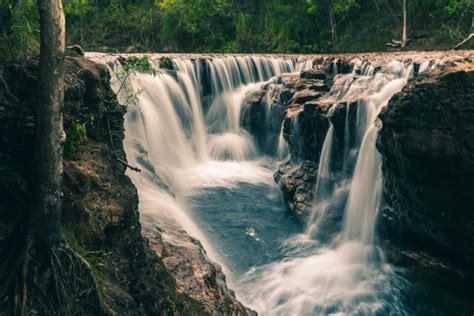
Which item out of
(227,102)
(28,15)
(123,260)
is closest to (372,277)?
(123,260)

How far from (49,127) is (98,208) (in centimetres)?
151

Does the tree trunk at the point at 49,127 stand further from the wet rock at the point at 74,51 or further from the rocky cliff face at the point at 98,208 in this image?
the wet rock at the point at 74,51

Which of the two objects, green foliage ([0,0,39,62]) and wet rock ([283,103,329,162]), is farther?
wet rock ([283,103,329,162])

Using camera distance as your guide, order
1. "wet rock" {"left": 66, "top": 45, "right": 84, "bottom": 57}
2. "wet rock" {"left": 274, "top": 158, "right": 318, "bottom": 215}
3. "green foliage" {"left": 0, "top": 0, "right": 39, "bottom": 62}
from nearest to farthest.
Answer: "green foliage" {"left": 0, "top": 0, "right": 39, "bottom": 62} < "wet rock" {"left": 66, "top": 45, "right": 84, "bottom": 57} < "wet rock" {"left": 274, "top": 158, "right": 318, "bottom": 215}

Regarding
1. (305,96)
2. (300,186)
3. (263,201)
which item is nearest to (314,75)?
(305,96)

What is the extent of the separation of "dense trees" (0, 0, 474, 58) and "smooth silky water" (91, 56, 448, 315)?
1389 centimetres

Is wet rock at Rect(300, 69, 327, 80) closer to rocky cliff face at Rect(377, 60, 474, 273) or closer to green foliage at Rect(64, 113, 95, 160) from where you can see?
rocky cliff face at Rect(377, 60, 474, 273)

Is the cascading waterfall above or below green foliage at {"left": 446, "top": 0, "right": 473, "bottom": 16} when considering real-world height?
below

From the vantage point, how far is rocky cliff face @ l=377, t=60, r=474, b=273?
8.78 metres

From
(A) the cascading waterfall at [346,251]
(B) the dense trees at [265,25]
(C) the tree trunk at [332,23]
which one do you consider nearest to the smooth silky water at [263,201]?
(A) the cascading waterfall at [346,251]

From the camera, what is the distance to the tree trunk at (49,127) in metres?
4.73

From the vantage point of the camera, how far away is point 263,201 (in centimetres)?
1533

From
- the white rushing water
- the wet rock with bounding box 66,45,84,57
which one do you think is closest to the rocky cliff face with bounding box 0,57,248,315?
the wet rock with bounding box 66,45,84,57

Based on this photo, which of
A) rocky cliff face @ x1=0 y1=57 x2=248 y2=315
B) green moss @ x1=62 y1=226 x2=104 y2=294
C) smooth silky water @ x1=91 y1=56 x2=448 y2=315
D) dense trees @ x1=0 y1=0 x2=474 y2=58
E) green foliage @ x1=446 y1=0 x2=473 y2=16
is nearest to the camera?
green moss @ x1=62 y1=226 x2=104 y2=294
